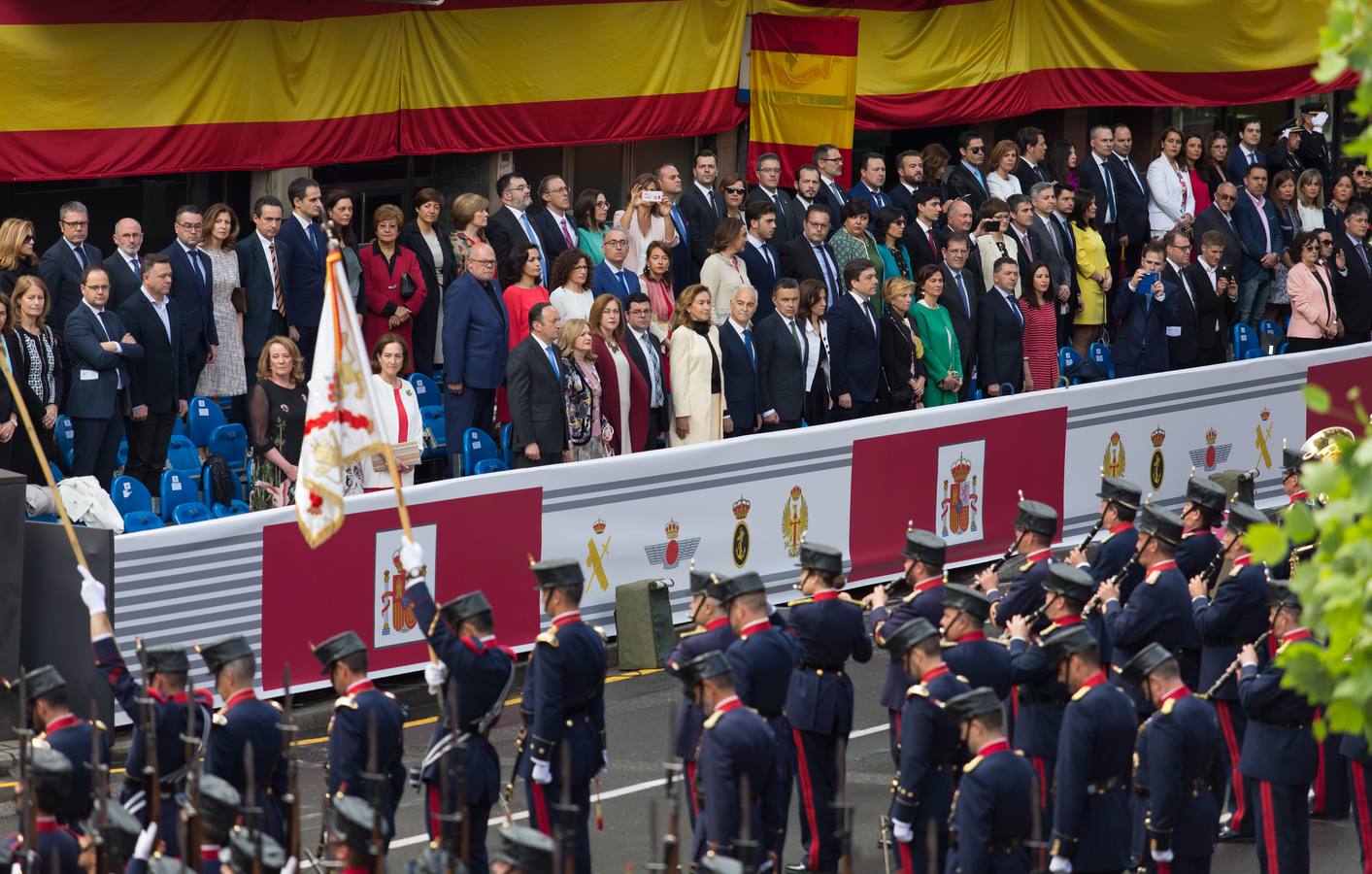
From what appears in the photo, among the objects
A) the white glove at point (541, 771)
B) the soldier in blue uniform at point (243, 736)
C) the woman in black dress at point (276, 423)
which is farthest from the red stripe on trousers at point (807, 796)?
the woman in black dress at point (276, 423)

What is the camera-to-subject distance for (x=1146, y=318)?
62.4 feet

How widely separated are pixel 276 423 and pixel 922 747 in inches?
210

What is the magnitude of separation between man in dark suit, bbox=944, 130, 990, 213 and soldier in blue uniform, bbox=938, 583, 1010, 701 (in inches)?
346

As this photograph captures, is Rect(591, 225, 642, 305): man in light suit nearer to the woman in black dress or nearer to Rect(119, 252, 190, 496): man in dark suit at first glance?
the woman in black dress

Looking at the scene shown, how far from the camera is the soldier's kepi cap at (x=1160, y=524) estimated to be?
11.6 m

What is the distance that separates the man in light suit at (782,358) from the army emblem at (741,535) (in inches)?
38.8

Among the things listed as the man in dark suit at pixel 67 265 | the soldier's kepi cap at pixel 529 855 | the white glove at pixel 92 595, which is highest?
the man in dark suit at pixel 67 265

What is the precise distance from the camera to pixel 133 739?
9469mm

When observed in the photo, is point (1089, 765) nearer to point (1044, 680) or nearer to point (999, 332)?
point (1044, 680)

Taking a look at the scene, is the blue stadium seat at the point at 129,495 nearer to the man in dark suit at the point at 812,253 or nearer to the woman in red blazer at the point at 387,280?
the woman in red blazer at the point at 387,280

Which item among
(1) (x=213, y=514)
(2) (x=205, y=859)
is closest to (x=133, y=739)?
(2) (x=205, y=859)

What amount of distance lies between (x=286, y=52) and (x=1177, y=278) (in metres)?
8.18

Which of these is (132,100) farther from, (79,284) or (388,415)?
(388,415)

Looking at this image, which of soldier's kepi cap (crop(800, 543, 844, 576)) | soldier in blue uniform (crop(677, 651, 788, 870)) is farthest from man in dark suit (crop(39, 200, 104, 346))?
soldier in blue uniform (crop(677, 651, 788, 870))
